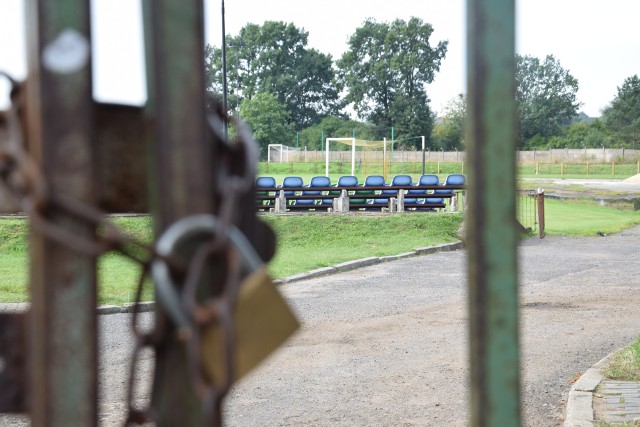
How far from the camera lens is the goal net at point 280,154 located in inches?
3061

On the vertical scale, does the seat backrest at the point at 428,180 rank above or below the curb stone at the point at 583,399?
above

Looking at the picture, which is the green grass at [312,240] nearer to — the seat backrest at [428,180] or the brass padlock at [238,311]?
the seat backrest at [428,180]

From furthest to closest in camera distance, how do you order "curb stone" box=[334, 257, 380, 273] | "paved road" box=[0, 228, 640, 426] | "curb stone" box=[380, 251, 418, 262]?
"curb stone" box=[380, 251, 418, 262], "curb stone" box=[334, 257, 380, 273], "paved road" box=[0, 228, 640, 426]

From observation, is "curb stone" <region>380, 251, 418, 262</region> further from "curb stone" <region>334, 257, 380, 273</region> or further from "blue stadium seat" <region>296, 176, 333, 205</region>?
"blue stadium seat" <region>296, 176, 333, 205</region>

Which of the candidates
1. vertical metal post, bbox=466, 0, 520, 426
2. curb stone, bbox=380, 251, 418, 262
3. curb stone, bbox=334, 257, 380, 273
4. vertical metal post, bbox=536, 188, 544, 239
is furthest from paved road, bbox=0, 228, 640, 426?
vertical metal post, bbox=536, 188, 544, 239

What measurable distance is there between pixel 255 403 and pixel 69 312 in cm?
537

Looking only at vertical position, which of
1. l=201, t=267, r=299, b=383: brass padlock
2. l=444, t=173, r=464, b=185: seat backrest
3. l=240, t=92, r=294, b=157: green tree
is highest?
l=240, t=92, r=294, b=157: green tree

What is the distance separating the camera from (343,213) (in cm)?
2491

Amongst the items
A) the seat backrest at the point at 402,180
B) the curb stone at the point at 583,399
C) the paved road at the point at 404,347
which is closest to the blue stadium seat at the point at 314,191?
the seat backrest at the point at 402,180

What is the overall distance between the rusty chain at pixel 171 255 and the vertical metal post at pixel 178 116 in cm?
3

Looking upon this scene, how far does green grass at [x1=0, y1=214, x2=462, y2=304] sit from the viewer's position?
14719 mm

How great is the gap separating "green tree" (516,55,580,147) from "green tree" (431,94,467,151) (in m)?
7.85

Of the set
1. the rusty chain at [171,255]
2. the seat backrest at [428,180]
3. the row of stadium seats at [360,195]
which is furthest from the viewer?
the seat backrest at [428,180]

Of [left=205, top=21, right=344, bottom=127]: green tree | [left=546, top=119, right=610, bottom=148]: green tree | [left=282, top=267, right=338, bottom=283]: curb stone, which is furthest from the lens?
[left=205, top=21, right=344, bottom=127]: green tree
